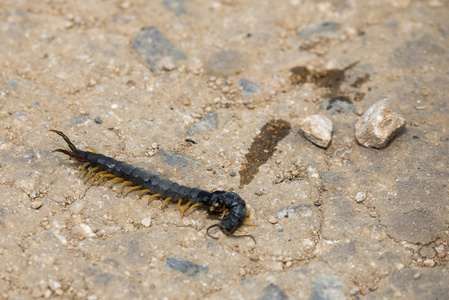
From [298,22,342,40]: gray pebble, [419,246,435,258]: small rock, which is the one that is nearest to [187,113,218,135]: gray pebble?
[298,22,342,40]: gray pebble

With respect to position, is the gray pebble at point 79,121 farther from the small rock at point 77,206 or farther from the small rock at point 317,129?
the small rock at point 317,129

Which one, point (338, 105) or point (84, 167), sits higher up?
point (84, 167)

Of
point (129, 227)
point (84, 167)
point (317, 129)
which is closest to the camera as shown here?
point (129, 227)

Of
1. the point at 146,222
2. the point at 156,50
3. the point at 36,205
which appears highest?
the point at 156,50

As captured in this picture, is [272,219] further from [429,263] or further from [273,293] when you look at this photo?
[429,263]

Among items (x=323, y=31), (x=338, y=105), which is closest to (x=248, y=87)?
(x=338, y=105)

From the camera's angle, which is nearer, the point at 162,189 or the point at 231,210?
the point at 231,210

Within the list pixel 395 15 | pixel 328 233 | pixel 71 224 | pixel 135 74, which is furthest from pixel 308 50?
pixel 71 224
